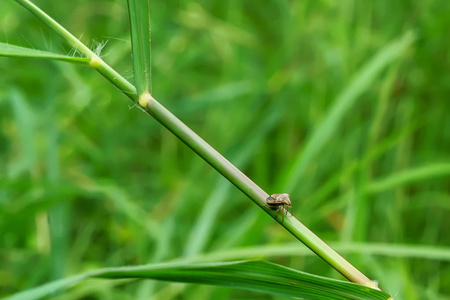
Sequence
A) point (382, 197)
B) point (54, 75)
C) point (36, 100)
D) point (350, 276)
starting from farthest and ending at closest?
point (36, 100) < point (54, 75) < point (382, 197) < point (350, 276)

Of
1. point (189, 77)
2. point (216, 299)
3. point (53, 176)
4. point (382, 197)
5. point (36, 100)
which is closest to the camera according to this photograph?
point (216, 299)

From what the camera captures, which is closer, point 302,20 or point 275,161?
point 275,161

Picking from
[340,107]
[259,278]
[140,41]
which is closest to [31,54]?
[140,41]

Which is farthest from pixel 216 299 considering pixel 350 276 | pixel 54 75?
pixel 54 75

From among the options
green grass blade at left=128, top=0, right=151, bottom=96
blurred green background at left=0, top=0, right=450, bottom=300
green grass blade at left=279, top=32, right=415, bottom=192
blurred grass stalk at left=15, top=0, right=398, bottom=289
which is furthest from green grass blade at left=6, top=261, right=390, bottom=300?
green grass blade at left=279, top=32, right=415, bottom=192

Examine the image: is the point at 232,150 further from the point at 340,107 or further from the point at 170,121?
the point at 170,121

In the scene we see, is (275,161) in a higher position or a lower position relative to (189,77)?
lower

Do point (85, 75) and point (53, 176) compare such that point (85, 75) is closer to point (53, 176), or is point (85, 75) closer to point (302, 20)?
point (53, 176)
